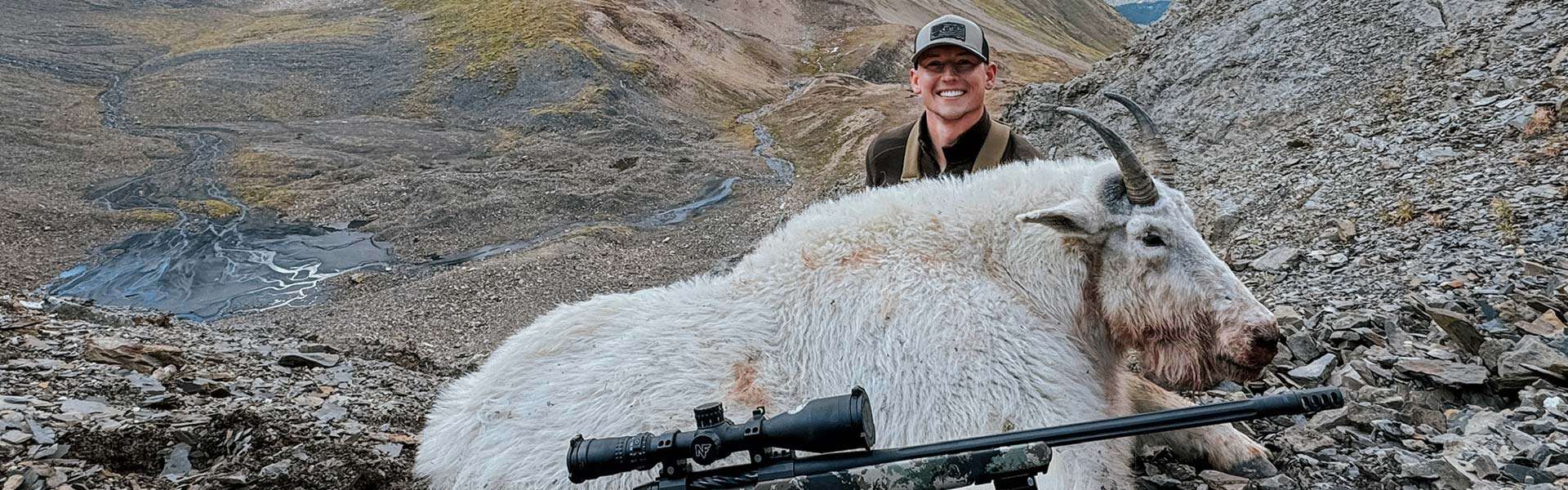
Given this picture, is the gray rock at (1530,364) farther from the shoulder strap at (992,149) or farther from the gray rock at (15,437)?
the gray rock at (15,437)

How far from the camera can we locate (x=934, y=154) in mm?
8836

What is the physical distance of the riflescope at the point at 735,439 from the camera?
10.0ft

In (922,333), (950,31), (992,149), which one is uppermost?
(950,31)

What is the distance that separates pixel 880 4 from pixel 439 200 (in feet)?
304

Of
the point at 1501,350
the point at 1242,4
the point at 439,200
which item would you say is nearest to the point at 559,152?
the point at 439,200

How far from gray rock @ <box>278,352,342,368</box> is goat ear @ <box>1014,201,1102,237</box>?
28.9ft

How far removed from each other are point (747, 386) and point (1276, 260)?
901 centimetres

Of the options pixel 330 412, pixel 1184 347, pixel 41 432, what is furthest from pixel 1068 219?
pixel 41 432

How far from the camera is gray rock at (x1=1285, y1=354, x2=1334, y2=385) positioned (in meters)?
6.28

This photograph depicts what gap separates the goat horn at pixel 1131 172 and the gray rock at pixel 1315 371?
2.37m

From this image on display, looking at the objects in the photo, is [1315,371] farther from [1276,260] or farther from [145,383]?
[145,383]

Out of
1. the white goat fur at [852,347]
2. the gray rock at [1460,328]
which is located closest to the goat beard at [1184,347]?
the white goat fur at [852,347]

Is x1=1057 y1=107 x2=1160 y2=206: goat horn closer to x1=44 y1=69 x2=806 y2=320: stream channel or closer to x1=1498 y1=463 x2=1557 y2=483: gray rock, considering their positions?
x1=1498 y1=463 x2=1557 y2=483: gray rock

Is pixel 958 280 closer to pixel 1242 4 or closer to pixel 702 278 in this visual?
pixel 702 278
